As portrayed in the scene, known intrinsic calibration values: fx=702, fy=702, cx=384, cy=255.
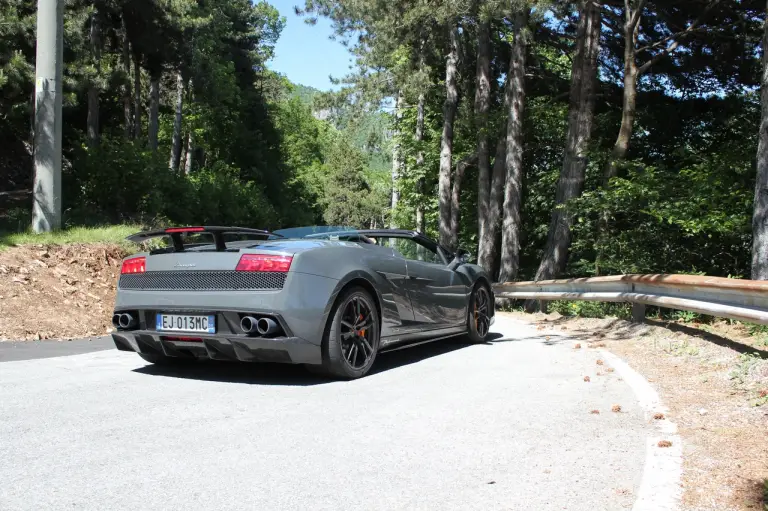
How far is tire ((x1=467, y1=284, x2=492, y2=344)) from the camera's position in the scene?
838 centimetres

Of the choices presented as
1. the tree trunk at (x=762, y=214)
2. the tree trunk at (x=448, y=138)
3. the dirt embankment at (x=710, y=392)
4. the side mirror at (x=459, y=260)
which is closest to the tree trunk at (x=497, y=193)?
the tree trunk at (x=448, y=138)

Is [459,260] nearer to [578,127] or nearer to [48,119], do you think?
[48,119]

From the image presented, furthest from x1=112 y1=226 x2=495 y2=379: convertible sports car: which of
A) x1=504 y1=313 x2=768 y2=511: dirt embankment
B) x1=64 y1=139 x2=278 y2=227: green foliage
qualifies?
x1=64 y1=139 x2=278 y2=227: green foliage

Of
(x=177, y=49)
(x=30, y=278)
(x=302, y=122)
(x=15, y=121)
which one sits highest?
(x=302, y=122)

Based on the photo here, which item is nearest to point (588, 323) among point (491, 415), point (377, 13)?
point (491, 415)

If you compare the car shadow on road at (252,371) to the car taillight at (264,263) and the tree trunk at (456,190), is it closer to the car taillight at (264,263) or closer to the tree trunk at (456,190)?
the car taillight at (264,263)

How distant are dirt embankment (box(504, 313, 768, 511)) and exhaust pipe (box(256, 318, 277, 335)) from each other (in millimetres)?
2868

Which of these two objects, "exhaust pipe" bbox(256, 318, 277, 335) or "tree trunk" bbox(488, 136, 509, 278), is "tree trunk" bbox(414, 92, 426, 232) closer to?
"tree trunk" bbox(488, 136, 509, 278)

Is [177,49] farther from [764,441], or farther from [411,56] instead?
[764,441]

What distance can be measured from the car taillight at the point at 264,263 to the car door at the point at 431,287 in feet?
5.75

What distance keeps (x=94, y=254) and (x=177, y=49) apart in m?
15.3

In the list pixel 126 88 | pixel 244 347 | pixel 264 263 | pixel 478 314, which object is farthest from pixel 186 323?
pixel 126 88

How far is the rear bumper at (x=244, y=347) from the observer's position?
5.27 metres

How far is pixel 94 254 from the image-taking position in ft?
36.2
